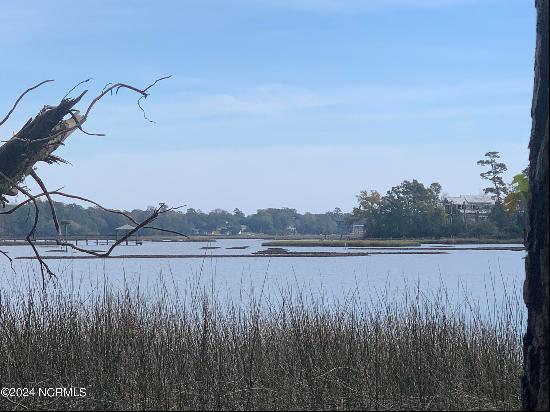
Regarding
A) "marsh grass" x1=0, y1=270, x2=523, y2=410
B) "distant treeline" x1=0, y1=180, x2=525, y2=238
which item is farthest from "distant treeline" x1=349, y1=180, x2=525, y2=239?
"marsh grass" x1=0, y1=270, x2=523, y2=410

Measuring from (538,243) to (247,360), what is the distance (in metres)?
3.16

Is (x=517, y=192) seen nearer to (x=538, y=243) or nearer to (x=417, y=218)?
(x=538, y=243)

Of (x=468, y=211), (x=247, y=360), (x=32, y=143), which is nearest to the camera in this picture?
(x=32, y=143)

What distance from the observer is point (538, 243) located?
3.02m

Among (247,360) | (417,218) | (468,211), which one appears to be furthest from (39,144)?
(468,211)

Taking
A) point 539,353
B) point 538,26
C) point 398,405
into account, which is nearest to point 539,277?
point 539,353

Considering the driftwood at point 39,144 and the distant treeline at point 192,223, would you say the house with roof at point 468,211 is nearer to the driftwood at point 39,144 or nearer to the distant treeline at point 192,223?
the distant treeline at point 192,223

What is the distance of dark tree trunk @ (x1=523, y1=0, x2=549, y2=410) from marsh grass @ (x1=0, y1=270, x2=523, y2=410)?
4.70 ft

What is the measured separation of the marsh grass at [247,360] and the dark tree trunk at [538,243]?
1434mm

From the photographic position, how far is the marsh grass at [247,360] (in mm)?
4914

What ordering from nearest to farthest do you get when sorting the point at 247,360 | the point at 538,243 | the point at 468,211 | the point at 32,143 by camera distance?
the point at 538,243, the point at 32,143, the point at 247,360, the point at 468,211

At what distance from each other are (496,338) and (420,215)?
2158 inches

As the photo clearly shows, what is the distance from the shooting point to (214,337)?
611 centimetres

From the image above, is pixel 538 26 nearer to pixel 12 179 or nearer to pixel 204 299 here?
pixel 12 179
